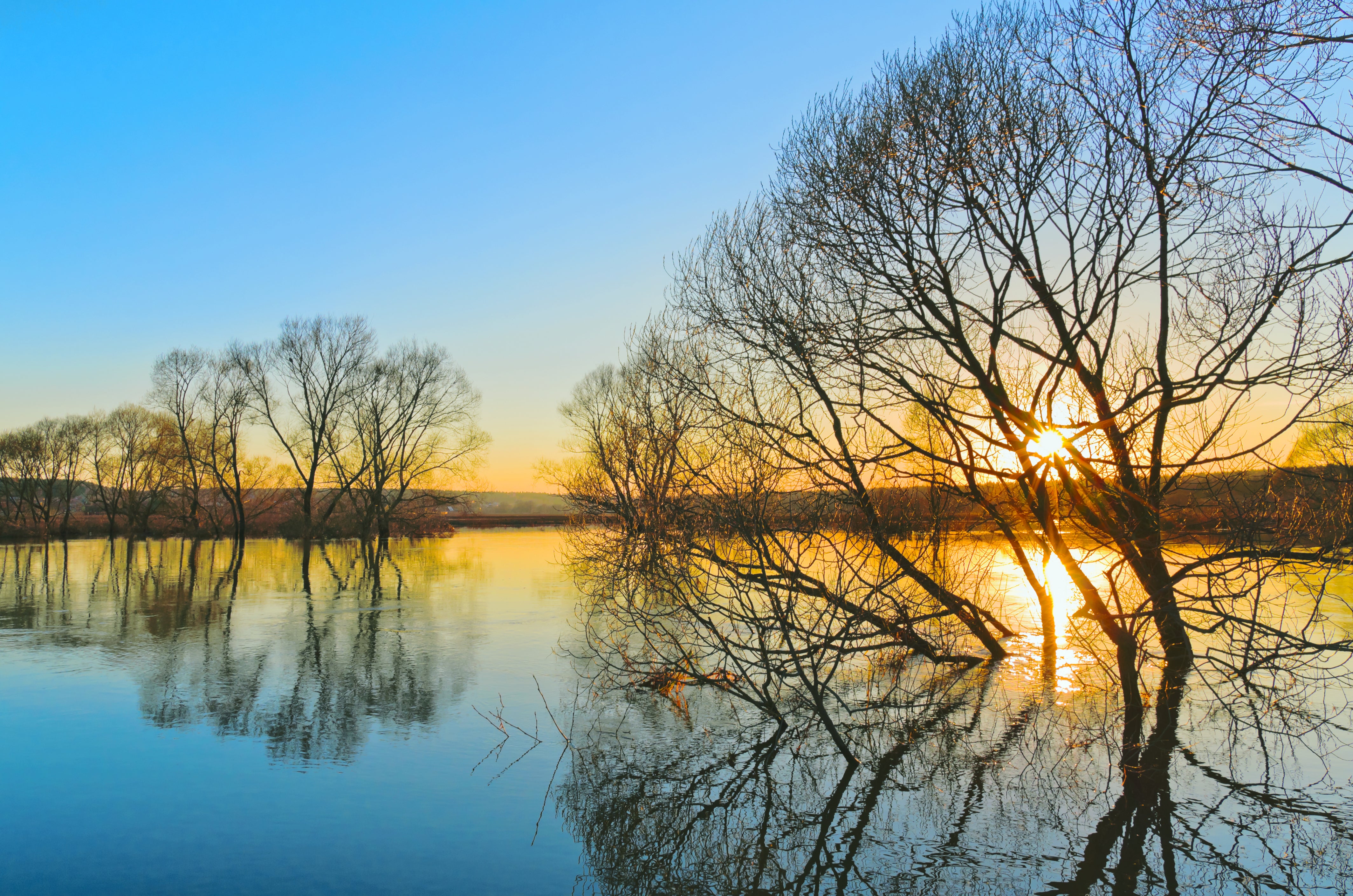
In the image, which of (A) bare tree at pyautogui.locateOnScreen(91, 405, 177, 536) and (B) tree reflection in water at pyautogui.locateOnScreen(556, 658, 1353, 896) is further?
(A) bare tree at pyautogui.locateOnScreen(91, 405, 177, 536)

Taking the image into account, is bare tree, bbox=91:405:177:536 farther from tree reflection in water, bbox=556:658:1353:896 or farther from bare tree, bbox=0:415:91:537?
→ tree reflection in water, bbox=556:658:1353:896

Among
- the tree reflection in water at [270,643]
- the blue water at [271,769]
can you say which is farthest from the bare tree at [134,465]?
the blue water at [271,769]

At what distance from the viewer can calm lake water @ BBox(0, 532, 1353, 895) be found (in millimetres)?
6102

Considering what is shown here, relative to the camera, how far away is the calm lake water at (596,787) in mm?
6102

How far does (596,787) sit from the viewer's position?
7.84m

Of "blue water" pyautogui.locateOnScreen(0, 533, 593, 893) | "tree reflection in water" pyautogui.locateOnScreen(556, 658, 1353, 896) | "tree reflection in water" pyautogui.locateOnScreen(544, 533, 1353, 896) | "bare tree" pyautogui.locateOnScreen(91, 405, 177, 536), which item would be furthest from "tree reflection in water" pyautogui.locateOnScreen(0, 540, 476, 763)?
"bare tree" pyautogui.locateOnScreen(91, 405, 177, 536)

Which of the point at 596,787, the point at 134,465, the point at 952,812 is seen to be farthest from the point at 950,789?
the point at 134,465

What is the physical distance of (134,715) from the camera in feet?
34.3

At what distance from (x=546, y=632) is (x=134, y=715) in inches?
300

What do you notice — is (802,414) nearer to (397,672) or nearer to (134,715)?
(397,672)

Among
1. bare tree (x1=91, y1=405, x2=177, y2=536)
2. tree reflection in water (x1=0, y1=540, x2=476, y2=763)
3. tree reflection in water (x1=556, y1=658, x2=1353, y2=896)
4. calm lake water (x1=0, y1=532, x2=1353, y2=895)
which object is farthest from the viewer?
bare tree (x1=91, y1=405, x2=177, y2=536)

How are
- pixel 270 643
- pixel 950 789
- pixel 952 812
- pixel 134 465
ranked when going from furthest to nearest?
pixel 134 465
pixel 270 643
pixel 950 789
pixel 952 812

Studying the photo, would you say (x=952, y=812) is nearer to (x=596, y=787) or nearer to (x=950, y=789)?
(x=950, y=789)

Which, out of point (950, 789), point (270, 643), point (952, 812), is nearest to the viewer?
point (952, 812)
